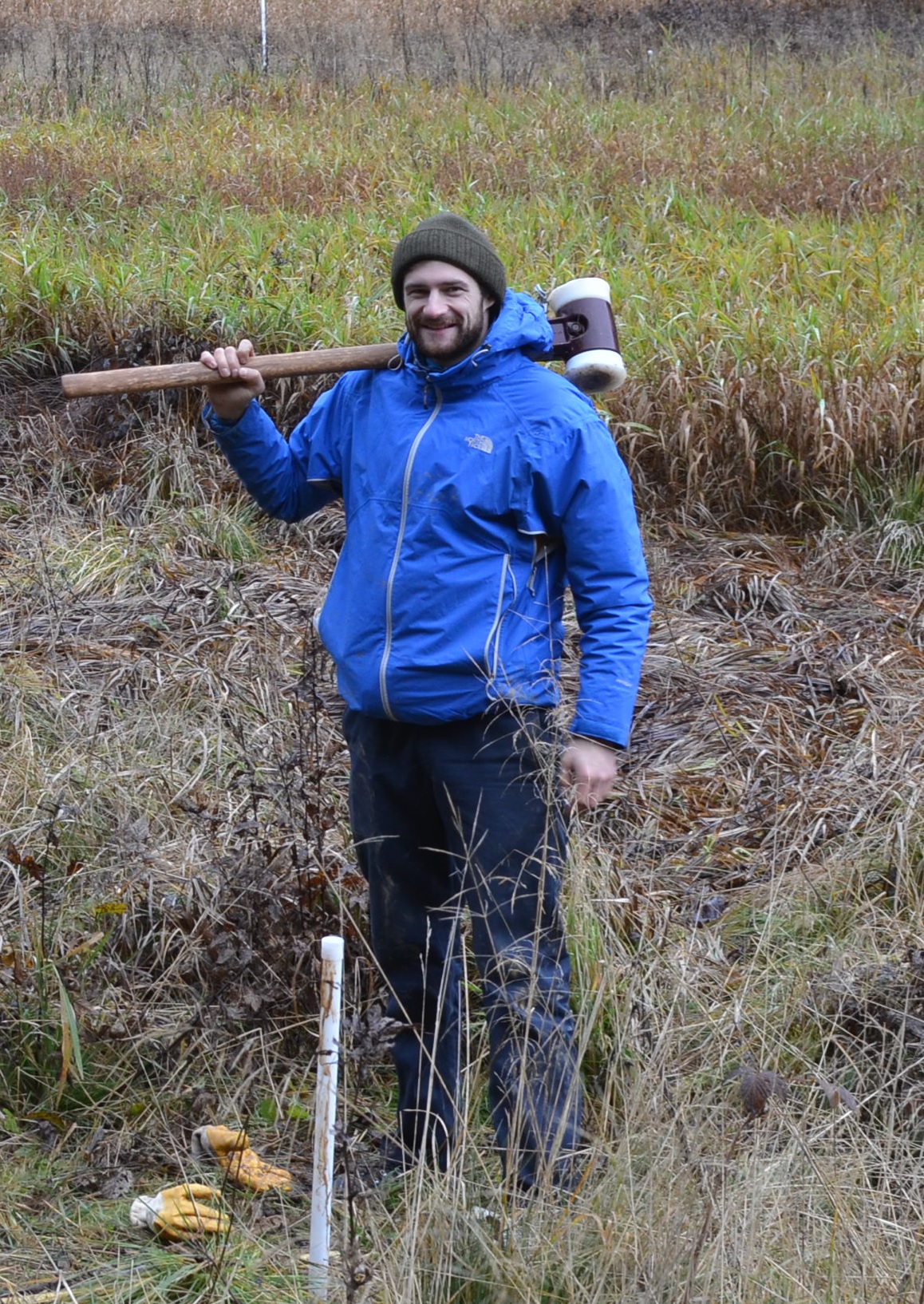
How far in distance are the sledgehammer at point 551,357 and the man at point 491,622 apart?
0.75 feet

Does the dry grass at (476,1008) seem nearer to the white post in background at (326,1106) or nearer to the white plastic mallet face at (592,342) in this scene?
the white post in background at (326,1106)

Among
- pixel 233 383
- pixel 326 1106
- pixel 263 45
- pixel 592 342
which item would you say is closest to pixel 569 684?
pixel 592 342

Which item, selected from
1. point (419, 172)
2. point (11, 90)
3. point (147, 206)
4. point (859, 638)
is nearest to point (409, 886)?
point (859, 638)

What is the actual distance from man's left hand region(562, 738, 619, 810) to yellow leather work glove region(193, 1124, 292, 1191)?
100 cm

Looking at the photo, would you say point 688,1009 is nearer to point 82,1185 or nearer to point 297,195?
point 82,1185

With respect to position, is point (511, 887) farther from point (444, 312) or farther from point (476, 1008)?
point (444, 312)

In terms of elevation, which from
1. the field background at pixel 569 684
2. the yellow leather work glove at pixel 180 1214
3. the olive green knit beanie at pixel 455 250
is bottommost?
the yellow leather work glove at pixel 180 1214

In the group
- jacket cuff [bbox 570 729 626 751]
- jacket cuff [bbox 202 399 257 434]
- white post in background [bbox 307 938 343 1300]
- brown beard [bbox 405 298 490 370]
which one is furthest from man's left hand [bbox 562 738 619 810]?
jacket cuff [bbox 202 399 257 434]

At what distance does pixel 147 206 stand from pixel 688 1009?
→ 6.59 m

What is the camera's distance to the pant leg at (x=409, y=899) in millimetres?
3016

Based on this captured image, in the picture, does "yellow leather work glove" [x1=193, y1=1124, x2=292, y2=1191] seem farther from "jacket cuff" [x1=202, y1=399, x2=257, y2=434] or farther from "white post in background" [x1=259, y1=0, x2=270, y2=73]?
"white post in background" [x1=259, y1=0, x2=270, y2=73]

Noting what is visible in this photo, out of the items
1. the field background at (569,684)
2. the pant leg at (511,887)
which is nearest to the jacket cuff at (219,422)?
the field background at (569,684)

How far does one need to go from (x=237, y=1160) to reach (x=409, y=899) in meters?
0.65

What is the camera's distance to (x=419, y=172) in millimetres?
9305
